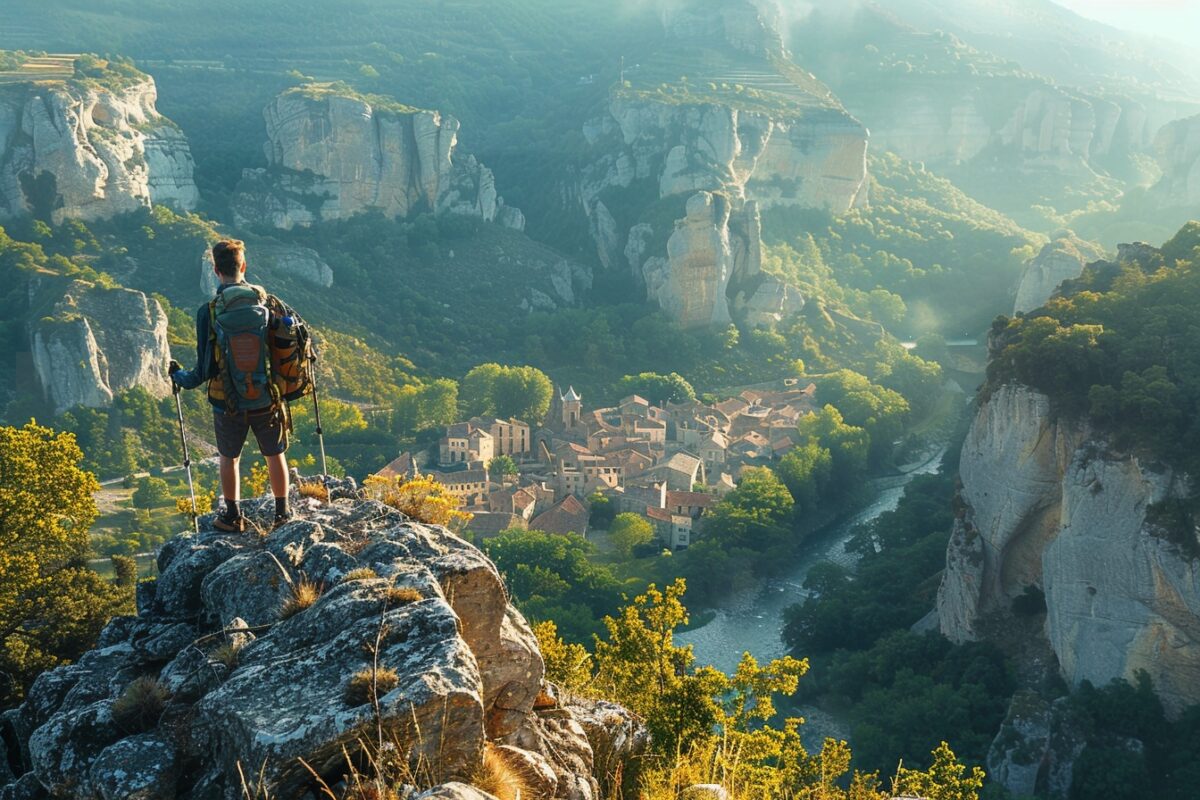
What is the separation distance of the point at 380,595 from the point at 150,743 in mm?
1255

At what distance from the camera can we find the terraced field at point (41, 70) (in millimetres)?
42938

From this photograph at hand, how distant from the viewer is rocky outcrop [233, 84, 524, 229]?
50.7 m

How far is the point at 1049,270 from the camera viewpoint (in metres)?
44.1

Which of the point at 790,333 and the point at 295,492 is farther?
the point at 790,333

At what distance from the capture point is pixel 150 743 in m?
5.09

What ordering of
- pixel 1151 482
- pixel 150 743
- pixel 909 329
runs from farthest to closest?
pixel 909 329
pixel 1151 482
pixel 150 743

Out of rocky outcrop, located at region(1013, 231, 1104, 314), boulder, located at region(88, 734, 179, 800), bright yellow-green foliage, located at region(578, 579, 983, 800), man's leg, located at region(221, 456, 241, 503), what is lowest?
rocky outcrop, located at region(1013, 231, 1104, 314)

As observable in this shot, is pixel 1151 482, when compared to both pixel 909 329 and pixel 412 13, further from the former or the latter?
pixel 412 13

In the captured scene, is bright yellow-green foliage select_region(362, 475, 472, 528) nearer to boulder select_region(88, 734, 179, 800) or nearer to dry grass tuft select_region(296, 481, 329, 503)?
dry grass tuft select_region(296, 481, 329, 503)

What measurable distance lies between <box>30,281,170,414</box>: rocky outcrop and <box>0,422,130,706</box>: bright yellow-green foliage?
863 inches

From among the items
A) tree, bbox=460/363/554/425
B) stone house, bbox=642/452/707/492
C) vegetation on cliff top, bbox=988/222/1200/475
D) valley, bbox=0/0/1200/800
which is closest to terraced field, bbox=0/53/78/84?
valley, bbox=0/0/1200/800

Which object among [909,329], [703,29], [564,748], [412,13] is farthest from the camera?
[412,13]

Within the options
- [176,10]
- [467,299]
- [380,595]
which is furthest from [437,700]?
[176,10]

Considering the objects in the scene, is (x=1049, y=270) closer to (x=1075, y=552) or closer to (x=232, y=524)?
(x=1075, y=552)
